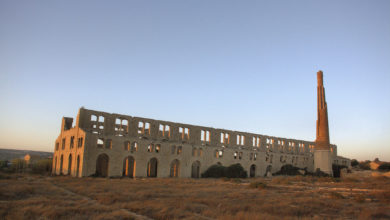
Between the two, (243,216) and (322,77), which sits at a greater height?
(322,77)

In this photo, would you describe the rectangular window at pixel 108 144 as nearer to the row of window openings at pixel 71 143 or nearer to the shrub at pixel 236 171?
the row of window openings at pixel 71 143

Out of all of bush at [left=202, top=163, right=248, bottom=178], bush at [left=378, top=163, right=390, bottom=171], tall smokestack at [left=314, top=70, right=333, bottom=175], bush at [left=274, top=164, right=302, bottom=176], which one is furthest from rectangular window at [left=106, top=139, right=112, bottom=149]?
bush at [left=378, top=163, right=390, bottom=171]

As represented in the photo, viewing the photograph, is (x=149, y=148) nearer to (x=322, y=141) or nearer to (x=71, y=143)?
(x=71, y=143)

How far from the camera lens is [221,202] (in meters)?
13.8

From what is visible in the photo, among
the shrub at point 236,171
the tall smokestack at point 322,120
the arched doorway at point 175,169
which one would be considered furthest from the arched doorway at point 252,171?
the arched doorway at point 175,169

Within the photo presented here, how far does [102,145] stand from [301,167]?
127ft

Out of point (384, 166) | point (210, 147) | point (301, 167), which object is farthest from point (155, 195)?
point (384, 166)

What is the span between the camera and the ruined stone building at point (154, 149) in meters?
31.3

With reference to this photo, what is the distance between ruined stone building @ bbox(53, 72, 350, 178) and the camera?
31.3 meters

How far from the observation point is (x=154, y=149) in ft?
114

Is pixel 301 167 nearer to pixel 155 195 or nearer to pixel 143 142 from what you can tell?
→ pixel 143 142

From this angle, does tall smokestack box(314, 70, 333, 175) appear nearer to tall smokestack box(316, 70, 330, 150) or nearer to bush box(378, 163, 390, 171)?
tall smokestack box(316, 70, 330, 150)

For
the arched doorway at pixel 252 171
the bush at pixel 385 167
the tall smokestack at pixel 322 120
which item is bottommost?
the arched doorway at pixel 252 171

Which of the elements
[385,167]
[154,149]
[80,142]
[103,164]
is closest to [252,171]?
[154,149]
